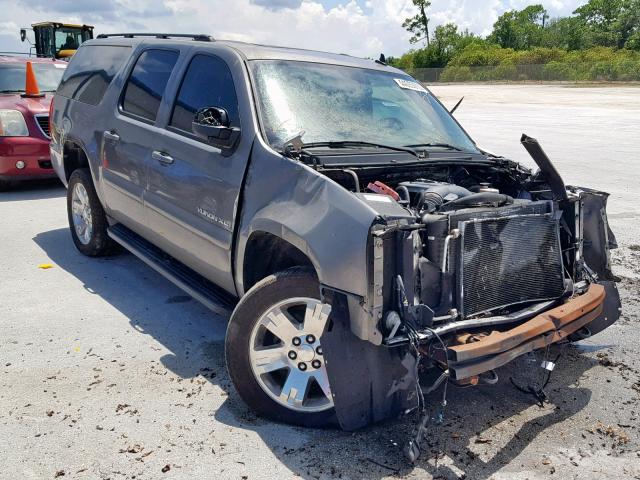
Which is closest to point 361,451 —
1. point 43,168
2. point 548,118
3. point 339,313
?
point 339,313

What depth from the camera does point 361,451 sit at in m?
3.26

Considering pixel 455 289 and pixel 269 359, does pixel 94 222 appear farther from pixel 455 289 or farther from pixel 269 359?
pixel 455 289

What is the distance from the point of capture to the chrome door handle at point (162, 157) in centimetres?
454

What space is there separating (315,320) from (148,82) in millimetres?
2820

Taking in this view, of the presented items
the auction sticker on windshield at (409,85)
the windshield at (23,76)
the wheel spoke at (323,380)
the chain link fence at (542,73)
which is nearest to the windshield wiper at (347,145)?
the auction sticker on windshield at (409,85)

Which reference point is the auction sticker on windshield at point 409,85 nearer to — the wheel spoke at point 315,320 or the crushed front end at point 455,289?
the crushed front end at point 455,289

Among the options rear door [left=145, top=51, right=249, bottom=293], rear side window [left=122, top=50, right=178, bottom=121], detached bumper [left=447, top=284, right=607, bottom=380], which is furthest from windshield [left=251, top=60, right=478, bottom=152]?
detached bumper [left=447, top=284, right=607, bottom=380]

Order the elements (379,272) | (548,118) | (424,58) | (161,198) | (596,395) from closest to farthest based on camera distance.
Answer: (379,272) → (596,395) → (161,198) → (548,118) → (424,58)

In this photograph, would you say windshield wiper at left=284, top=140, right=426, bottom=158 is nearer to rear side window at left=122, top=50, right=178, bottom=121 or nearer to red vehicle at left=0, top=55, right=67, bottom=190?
rear side window at left=122, top=50, right=178, bottom=121

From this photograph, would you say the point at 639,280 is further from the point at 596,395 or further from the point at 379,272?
the point at 379,272

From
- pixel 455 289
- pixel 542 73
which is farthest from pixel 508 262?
pixel 542 73

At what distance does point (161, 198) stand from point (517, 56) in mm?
72107

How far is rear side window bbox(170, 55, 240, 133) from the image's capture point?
425 cm

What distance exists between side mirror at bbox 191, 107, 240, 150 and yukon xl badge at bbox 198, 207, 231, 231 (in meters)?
0.43
